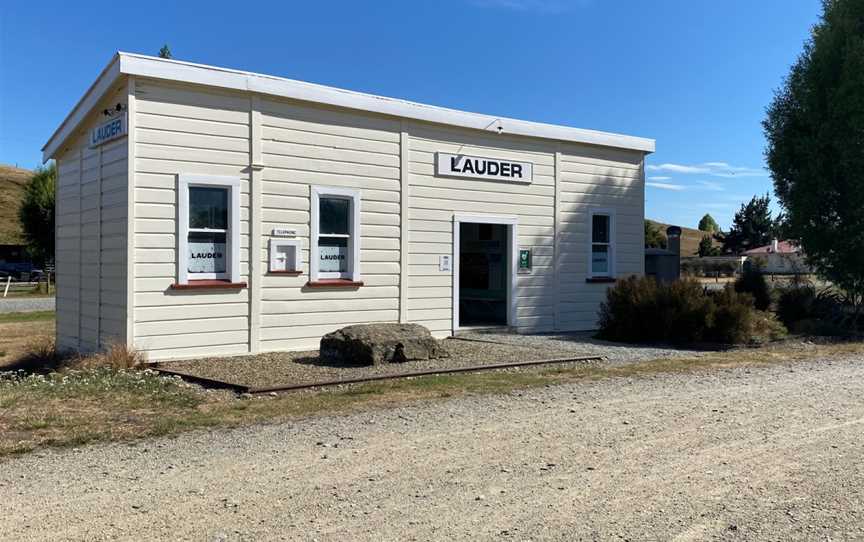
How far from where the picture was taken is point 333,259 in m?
13.1

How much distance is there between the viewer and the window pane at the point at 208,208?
11438 mm

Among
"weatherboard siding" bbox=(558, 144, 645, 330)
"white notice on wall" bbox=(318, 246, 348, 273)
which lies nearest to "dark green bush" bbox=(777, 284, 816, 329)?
"weatherboard siding" bbox=(558, 144, 645, 330)

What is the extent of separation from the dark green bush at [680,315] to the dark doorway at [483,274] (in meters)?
2.34

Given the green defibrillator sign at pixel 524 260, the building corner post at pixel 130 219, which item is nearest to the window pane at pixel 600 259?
the green defibrillator sign at pixel 524 260

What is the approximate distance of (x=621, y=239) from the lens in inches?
685

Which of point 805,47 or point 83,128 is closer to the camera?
point 83,128

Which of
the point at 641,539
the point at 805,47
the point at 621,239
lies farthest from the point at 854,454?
the point at 805,47

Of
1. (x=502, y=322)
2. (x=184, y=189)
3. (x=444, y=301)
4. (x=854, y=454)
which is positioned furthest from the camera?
(x=502, y=322)

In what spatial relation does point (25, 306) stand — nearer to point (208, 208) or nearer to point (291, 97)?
point (208, 208)

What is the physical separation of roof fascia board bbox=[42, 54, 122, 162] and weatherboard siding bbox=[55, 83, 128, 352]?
0.14m

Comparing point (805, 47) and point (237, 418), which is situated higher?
point (805, 47)

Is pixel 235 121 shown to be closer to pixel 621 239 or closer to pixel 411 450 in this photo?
pixel 411 450

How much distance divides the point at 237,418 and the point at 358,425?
1225 millimetres

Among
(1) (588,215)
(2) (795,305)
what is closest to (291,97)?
(1) (588,215)
